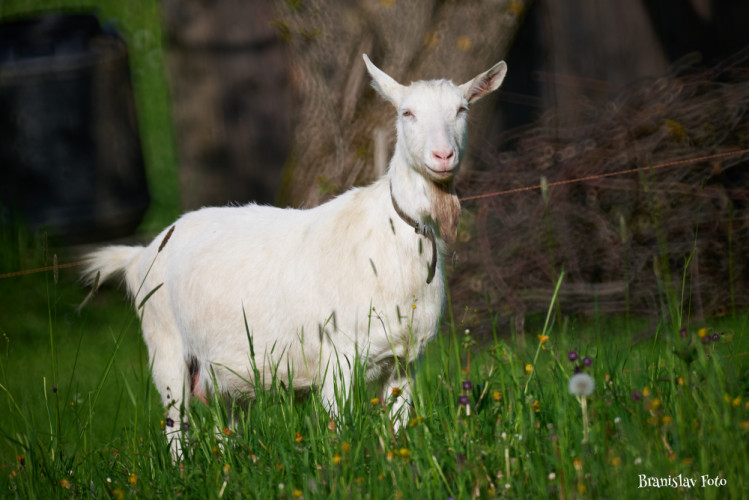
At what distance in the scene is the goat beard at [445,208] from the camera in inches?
160

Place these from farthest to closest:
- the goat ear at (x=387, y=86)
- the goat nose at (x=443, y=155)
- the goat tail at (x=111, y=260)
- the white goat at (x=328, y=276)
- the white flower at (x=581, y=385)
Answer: the goat tail at (x=111, y=260) < the goat ear at (x=387, y=86) < the white goat at (x=328, y=276) < the goat nose at (x=443, y=155) < the white flower at (x=581, y=385)

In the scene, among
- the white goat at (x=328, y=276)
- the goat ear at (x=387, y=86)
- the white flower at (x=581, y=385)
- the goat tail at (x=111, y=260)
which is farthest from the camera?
the goat tail at (x=111, y=260)

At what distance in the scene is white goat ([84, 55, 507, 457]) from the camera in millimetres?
4027

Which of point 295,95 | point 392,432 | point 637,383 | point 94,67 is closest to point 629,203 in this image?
point 295,95

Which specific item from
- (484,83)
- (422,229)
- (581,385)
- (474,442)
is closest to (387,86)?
(484,83)

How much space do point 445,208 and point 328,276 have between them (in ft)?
2.03

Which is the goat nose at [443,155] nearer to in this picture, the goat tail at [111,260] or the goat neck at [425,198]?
the goat neck at [425,198]

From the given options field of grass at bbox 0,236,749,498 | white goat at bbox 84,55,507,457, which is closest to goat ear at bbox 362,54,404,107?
white goat at bbox 84,55,507,457

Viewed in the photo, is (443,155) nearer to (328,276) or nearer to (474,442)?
(328,276)

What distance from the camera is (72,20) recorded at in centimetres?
822

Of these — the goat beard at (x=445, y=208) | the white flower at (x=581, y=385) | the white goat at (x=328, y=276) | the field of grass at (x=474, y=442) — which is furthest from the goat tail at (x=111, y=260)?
the white flower at (x=581, y=385)

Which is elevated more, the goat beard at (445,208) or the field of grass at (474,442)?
the goat beard at (445,208)

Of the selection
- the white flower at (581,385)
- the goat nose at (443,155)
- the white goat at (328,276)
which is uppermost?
the goat nose at (443,155)

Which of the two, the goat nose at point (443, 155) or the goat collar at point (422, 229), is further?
the goat collar at point (422, 229)
